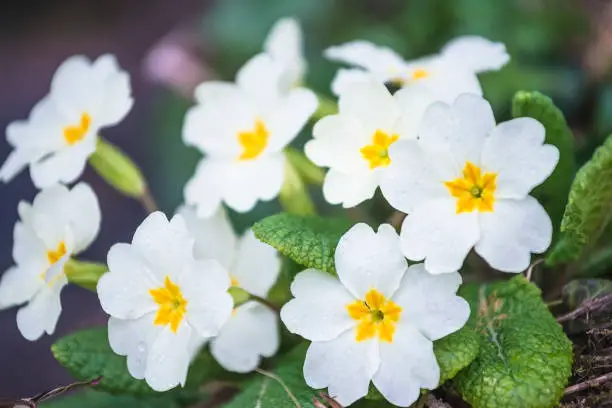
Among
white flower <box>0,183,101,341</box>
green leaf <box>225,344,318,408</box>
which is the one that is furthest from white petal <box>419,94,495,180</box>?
white flower <box>0,183,101,341</box>

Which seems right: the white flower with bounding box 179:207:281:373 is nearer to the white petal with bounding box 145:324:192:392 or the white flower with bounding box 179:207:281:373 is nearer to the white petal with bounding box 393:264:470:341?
the white petal with bounding box 145:324:192:392

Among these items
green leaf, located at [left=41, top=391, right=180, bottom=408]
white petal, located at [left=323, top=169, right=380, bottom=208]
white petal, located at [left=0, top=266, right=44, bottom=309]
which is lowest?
green leaf, located at [left=41, top=391, right=180, bottom=408]

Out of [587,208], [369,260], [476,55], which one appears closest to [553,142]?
[587,208]

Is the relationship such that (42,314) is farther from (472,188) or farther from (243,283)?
(472,188)

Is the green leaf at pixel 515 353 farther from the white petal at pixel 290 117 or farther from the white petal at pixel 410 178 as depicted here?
the white petal at pixel 290 117

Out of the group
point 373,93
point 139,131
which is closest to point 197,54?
point 139,131

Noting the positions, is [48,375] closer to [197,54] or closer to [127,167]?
[197,54]
